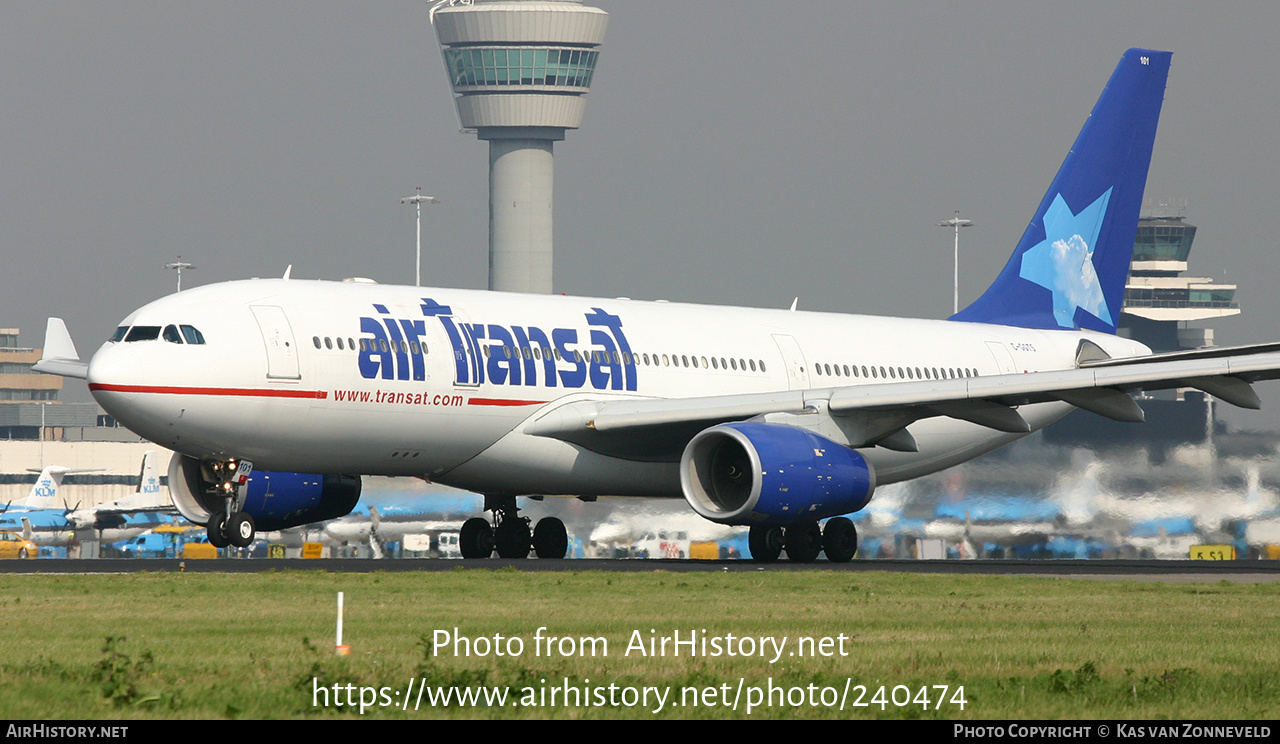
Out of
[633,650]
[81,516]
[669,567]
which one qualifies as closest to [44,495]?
[81,516]

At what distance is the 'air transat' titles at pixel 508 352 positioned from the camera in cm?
2281

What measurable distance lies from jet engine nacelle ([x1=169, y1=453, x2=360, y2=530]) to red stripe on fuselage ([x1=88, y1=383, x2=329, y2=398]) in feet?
8.15

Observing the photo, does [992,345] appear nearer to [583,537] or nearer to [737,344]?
[737,344]

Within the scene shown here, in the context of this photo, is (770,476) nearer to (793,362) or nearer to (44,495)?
(793,362)

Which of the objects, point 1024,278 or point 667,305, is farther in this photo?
point 1024,278

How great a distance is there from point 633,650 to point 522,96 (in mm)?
134199

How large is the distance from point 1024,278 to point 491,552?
12.4 metres

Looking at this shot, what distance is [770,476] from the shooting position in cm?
2230

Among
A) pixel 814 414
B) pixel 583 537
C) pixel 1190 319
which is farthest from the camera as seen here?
pixel 1190 319

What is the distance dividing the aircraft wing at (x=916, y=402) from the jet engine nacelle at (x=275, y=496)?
156 inches

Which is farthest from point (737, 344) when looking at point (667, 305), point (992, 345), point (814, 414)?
point (992, 345)

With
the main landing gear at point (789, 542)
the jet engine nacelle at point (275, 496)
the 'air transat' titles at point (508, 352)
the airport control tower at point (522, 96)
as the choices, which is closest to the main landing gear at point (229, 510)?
the jet engine nacelle at point (275, 496)

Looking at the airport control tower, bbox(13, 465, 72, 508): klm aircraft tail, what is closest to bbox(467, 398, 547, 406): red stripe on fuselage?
bbox(13, 465, 72, 508): klm aircraft tail

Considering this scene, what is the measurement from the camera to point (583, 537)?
101 feet
